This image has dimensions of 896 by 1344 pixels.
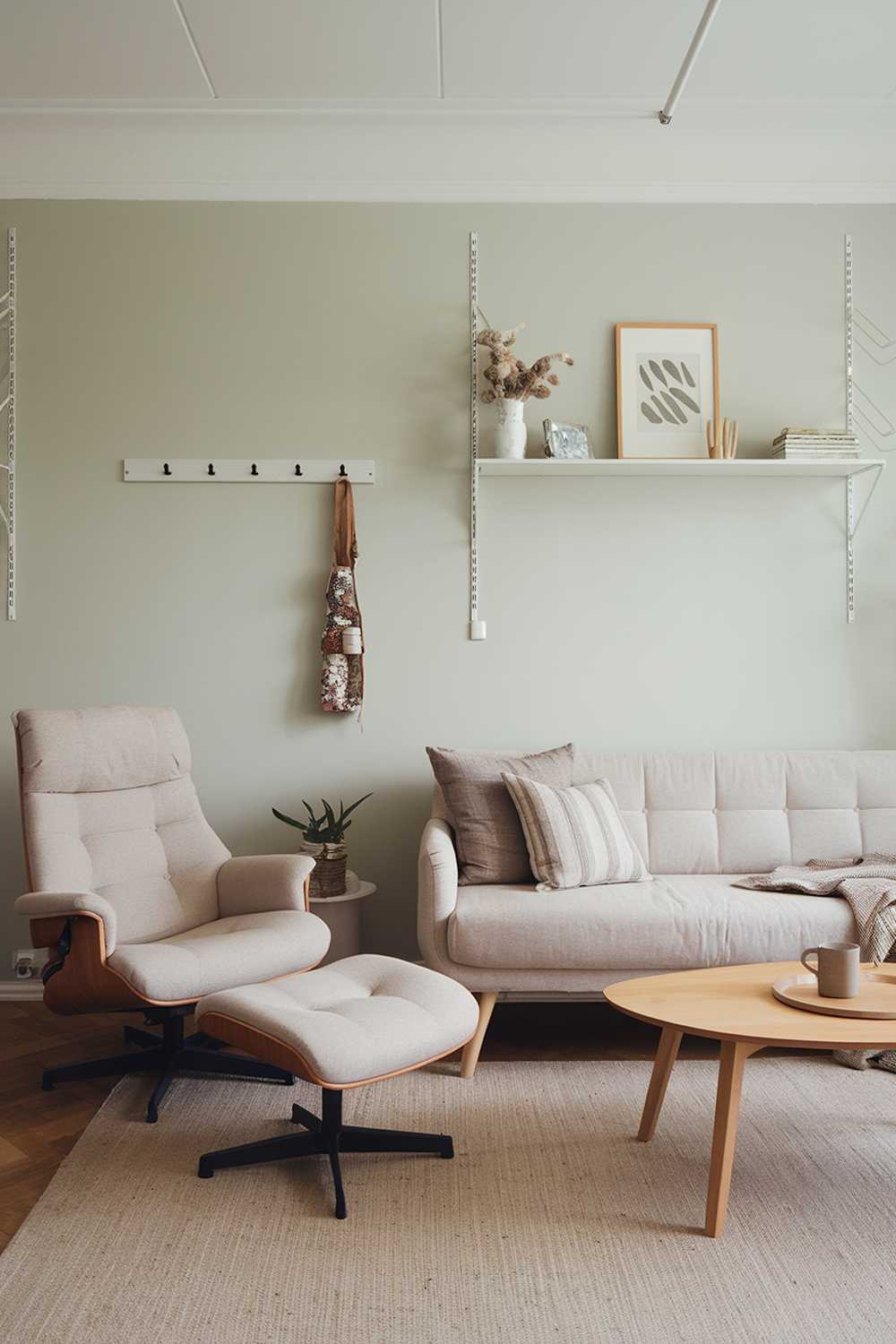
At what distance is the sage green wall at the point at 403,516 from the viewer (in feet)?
11.9

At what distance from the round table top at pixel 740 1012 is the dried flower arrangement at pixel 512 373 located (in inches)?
77.0

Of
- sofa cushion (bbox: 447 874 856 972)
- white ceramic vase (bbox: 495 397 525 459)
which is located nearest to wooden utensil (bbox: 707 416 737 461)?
white ceramic vase (bbox: 495 397 525 459)

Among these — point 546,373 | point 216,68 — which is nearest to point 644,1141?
point 546,373

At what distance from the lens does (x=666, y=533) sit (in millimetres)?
3693

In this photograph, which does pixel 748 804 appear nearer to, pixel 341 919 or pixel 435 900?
pixel 435 900

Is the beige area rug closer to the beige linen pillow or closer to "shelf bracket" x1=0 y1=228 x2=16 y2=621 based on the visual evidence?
the beige linen pillow

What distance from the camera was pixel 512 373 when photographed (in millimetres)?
3492

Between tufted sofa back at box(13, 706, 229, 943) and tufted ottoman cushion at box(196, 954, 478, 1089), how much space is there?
67cm

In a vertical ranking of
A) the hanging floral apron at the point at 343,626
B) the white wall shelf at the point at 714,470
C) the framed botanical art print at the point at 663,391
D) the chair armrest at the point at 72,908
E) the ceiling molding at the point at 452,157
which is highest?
the ceiling molding at the point at 452,157

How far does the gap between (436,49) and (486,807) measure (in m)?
2.24

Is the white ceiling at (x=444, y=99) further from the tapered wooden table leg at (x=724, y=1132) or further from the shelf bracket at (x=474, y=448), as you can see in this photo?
the tapered wooden table leg at (x=724, y=1132)

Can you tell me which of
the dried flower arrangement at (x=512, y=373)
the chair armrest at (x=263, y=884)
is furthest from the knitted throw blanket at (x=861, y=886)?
the dried flower arrangement at (x=512, y=373)

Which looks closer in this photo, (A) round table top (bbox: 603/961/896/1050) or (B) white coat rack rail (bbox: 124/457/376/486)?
(A) round table top (bbox: 603/961/896/1050)

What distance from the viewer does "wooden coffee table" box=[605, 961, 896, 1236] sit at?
77.2 inches
